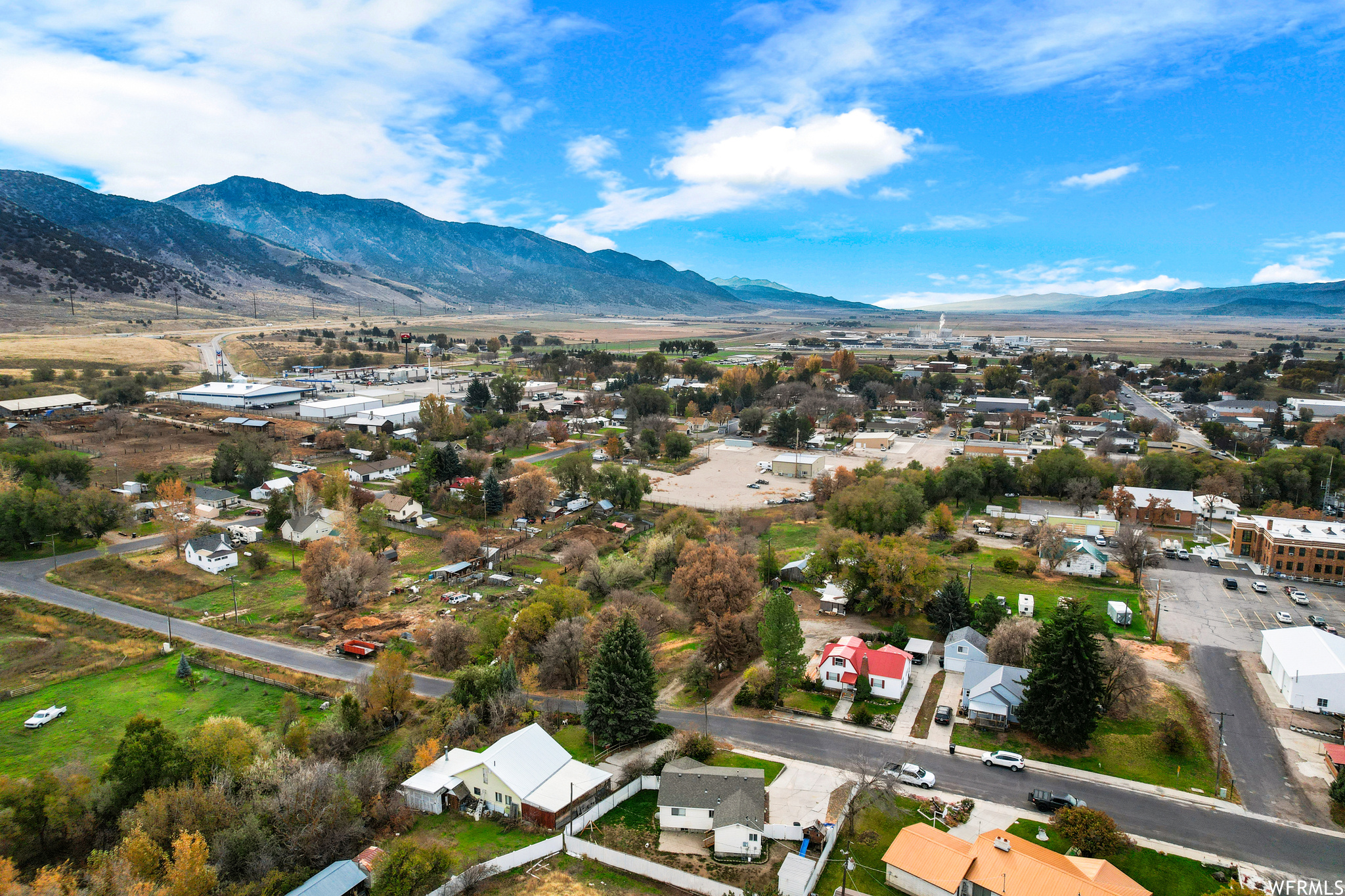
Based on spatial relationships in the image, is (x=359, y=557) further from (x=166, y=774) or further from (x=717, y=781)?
(x=717, y=781)

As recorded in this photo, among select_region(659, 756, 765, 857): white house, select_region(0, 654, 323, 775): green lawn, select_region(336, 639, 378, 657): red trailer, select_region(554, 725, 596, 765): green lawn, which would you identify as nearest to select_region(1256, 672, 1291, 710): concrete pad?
select_region(659, 756, 765, 857): white house

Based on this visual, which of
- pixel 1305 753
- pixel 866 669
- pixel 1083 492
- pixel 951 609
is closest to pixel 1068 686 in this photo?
pixel 866 669

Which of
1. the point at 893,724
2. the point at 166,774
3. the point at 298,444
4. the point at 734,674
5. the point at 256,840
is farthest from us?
the point at 298,444

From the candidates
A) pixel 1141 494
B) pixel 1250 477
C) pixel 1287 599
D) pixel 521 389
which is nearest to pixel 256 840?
pixel 1287 599

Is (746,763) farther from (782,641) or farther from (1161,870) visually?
(1161,870)

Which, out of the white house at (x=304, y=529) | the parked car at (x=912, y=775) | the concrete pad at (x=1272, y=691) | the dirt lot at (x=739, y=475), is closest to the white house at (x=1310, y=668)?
the concrete pad at (x=1272, y=691)
